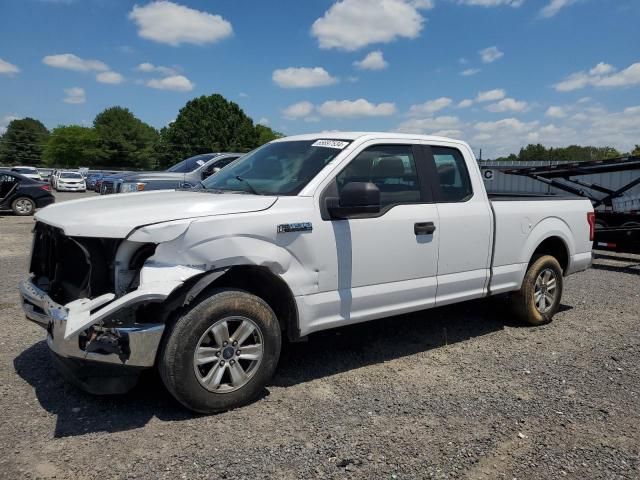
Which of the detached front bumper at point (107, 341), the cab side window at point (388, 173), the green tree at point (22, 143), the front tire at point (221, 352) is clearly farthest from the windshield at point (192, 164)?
the green tree at point (22, 143)

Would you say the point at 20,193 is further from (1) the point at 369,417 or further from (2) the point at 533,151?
(2) the point at 533,151

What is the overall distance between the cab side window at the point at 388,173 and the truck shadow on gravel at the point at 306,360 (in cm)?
147

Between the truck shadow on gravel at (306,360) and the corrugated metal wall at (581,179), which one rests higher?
the corrugated metal wall at (581,179)

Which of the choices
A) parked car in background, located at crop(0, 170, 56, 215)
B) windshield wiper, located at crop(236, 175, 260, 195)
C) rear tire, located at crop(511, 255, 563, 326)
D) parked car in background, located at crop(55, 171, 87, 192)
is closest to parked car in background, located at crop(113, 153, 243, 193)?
parked car in background, located at crop(0, 170, 56, 215)

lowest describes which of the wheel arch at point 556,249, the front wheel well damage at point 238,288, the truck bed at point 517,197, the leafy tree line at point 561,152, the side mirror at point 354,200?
the front wheel well damage at point 238,288

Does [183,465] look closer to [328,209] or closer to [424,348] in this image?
[328,209]

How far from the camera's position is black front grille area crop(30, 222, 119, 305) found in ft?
11.2

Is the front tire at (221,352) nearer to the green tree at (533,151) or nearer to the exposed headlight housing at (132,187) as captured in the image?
the exposed headlight housing at (132,187)

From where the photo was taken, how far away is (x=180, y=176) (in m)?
12.4

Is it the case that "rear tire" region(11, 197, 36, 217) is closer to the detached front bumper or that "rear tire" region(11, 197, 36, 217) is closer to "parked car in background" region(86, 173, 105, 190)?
the detached front bumper

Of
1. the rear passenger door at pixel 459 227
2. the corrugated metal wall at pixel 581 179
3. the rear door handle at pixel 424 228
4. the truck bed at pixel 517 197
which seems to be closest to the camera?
the rear door handle at pixel 424 228

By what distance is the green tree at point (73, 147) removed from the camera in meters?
102

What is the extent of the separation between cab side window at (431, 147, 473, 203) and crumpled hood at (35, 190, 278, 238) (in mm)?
1796

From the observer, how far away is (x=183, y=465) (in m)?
3.00
